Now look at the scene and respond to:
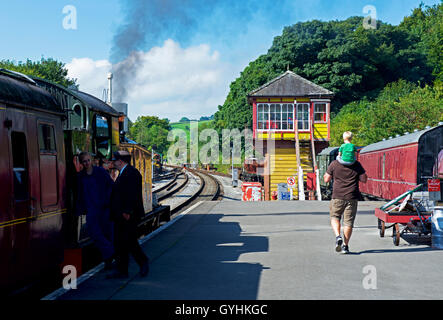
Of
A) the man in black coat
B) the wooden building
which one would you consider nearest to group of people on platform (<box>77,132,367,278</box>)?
the man in black coat

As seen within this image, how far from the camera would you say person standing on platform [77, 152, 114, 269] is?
793 centimetres

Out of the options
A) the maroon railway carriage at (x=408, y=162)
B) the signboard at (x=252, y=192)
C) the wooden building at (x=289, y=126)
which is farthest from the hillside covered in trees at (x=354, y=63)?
the maroon railway carriage at (x=408, y=162)

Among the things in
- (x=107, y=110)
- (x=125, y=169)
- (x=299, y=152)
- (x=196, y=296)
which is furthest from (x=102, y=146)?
(x=299, y=152)

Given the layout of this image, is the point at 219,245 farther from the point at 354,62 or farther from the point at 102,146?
the point at 354,62

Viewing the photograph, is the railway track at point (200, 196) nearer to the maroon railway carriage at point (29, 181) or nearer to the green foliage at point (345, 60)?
the maroon railway carriage at point (29, 181)

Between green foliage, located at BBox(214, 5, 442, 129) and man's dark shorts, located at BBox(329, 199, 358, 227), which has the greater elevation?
green foliage, located at BBox(214, 5, 442, 129)

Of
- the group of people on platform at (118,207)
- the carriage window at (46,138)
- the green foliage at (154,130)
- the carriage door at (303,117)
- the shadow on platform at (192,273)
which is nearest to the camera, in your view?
the shadow on platform at (192,273)

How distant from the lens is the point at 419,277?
7293 millimetres

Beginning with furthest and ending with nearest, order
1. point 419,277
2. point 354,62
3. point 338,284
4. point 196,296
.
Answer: point 354,62
point 419,277
point 338,284
point 196,296

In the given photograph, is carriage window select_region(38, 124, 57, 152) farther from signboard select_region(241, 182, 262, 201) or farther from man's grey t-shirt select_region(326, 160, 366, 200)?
signboard select_region(241, 182, 262, 201)

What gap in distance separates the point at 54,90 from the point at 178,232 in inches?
187

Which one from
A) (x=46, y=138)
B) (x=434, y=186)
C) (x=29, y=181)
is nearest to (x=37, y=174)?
(x=29, y=181)

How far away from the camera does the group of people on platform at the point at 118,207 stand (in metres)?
7.36

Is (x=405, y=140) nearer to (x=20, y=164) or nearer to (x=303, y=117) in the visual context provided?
(x=303, y=117)
